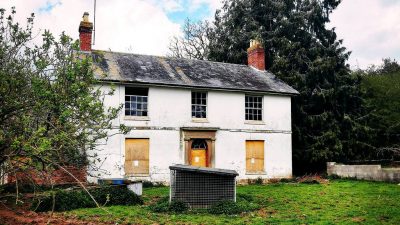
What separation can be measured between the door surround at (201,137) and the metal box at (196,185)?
9113mm

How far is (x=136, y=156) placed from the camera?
2231 cm

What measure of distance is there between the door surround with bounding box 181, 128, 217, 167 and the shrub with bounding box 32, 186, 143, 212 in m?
7.28

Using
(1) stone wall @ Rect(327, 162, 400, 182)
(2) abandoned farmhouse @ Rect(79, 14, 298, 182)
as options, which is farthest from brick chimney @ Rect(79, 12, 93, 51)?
(1) stone wall @ Rect(327, 162, 400, 182)

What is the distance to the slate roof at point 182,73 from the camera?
23.1 meters

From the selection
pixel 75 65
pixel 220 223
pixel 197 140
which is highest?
pixel 75 65

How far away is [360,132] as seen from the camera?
1131 inches

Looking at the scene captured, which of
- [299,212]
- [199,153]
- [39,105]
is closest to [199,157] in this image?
[199,153]

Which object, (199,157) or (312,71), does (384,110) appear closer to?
(312,71)

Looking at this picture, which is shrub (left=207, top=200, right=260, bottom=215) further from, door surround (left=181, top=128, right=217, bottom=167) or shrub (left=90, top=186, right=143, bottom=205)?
door surround (left=181, top=128, right=217, bottom=167)

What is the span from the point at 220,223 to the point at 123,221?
2770 millimetres

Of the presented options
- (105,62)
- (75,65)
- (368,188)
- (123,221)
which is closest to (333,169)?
(368,188)

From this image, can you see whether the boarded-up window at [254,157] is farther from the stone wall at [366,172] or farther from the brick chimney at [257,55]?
the brick chimney at [257,55]

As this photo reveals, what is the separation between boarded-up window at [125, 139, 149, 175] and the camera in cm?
2211

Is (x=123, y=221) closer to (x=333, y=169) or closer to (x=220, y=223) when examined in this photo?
(x=220, y=223)
